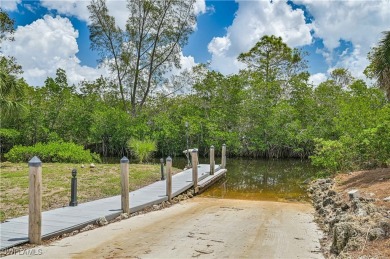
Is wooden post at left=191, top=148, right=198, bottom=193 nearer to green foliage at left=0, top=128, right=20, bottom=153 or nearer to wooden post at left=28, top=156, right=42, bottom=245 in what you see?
wooden post at left=28, top=156, right=42, bottom=245

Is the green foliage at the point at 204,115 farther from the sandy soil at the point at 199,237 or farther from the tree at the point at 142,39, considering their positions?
→ the sandy soil at the point at 199,237

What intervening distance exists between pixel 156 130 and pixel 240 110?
684cm

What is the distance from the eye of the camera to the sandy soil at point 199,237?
5219 millimetres

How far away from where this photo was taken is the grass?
790 cm

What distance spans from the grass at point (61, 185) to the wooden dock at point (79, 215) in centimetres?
52

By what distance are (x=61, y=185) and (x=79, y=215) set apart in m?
3.44

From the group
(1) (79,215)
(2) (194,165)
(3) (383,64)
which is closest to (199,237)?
(1) (79,215)

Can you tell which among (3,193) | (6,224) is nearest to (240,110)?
(3,193)

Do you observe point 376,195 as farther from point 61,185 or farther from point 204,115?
point 204,115

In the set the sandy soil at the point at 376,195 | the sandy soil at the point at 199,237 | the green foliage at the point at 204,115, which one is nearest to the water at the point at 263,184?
the sandy soil at the point at 376,195

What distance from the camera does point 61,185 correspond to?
10250 millimetres

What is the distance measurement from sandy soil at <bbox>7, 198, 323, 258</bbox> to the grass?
202 centimetres

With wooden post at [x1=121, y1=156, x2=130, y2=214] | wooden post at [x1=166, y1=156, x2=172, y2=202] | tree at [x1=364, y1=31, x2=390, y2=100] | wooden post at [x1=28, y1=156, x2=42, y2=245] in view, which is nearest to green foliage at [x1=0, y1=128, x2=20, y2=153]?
wooden post at [x1=166, y1=156, x2=172, y2=202]

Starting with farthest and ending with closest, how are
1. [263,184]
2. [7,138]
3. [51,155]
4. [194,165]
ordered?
[7,138]
[51,155]
[263,184]
[194,165]
